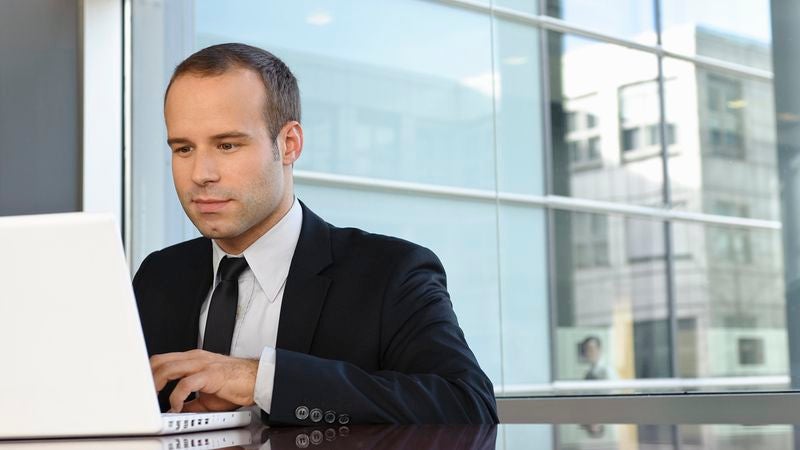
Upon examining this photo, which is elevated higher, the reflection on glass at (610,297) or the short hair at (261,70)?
the short hair at (261,70)

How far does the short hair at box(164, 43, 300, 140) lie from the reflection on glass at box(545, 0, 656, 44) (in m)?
4.10

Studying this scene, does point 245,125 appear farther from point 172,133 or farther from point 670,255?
point 670,255

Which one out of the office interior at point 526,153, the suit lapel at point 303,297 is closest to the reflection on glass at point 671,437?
the suit lapel at point 303,297

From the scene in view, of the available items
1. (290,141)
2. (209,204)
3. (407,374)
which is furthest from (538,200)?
(407,374)

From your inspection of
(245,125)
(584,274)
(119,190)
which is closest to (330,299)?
(245,125)

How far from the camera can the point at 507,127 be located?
586cm

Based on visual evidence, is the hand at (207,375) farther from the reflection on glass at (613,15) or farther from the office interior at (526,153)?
the reflection on glass at (613,15)

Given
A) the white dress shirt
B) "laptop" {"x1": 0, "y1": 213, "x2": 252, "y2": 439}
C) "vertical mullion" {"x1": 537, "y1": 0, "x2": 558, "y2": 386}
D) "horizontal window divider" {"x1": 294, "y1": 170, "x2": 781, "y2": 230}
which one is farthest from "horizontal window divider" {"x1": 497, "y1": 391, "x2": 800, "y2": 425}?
"laptop" {"x1": 0, "y1": 213, "x2": 252, "y2": 439}

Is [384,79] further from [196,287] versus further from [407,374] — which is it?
[407,374]

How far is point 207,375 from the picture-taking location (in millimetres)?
1556

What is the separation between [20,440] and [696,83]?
5.56m

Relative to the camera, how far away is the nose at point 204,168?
1.92 m

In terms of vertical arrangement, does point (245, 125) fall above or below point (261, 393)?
above

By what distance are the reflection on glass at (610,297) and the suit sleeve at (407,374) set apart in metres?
4.26
